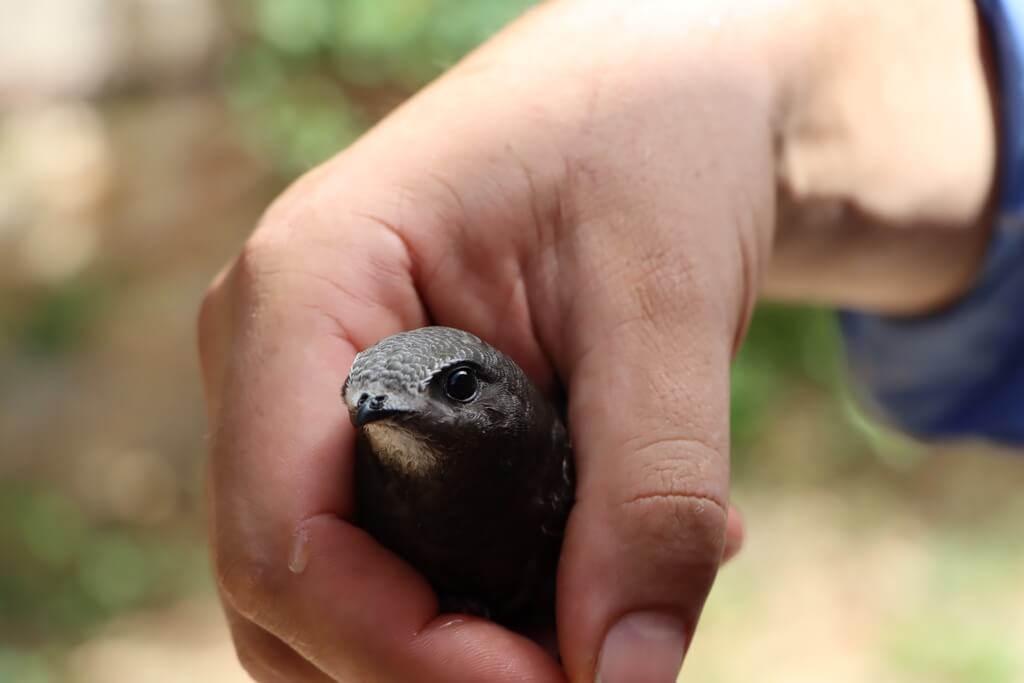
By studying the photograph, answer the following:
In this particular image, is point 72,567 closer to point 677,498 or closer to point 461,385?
point 461,385

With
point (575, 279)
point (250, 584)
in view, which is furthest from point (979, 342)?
point (250, 584)

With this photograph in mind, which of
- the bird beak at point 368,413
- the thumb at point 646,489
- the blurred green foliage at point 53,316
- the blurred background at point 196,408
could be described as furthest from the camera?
the blurred green foliage at point 53,316

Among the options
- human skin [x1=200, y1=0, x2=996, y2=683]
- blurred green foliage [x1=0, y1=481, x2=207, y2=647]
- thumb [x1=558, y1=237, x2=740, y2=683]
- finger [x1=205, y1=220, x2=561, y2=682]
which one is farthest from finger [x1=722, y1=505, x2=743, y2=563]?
blurred green foliage [x1=0, y1=481, x2=207, y2=647]

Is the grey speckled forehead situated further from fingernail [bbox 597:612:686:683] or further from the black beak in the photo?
fingernail [bbox 597:612:686:683]

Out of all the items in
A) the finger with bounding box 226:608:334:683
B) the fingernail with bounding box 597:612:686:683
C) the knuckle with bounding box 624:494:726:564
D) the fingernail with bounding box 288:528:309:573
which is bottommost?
the finger with bounding box 226:608:334:683

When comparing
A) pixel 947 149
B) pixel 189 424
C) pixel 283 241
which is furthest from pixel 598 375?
pixel 189 424

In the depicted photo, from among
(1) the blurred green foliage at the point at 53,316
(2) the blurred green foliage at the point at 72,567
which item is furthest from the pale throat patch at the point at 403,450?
(1) the blurred green foliage at the point at 53,316

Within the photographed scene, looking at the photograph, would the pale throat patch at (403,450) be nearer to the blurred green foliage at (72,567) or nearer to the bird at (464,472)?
the bird at (464,472)

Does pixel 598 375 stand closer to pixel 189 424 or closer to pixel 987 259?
pixel 987 259
